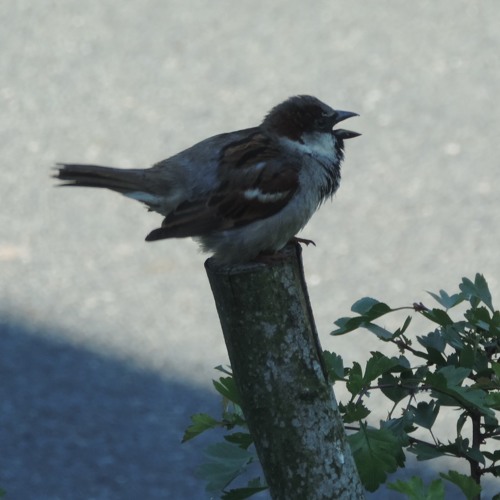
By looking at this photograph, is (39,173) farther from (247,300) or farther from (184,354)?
(247,300)

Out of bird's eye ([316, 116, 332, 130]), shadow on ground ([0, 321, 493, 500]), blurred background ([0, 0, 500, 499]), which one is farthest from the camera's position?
blurred background ([0, 0, 500, 499])

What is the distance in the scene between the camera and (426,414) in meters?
2.01

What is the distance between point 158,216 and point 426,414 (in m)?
4.13

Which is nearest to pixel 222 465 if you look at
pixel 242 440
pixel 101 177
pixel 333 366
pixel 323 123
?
pixel 242 440

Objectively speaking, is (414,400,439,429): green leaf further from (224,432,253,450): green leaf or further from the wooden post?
(224,432,253,450): green leaf

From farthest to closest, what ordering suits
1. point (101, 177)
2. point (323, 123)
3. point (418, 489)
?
1. point (323, 123)
2. point (101, 177)
3. point (418, 489)

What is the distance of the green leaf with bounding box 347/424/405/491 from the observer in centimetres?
192

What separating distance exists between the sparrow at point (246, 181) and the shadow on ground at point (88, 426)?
1681mm

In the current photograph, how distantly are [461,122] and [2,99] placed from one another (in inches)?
110

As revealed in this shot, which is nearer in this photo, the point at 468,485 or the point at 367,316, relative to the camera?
the point at 468,485

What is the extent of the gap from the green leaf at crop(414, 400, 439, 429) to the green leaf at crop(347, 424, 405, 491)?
0.07 m

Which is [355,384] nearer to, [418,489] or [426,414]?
[426,414]

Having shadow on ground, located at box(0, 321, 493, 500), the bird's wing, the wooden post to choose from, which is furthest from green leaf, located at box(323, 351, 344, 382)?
shadow on ground, located at box(0, 321, 493, 500)

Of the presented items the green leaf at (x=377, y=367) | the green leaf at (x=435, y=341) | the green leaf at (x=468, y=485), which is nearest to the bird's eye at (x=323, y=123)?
the green leaf at (x=435, y=341)
